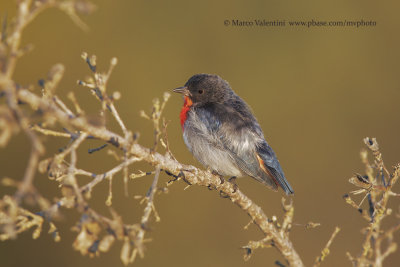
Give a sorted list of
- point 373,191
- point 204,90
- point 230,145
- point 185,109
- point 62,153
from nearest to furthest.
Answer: point 62,153 < point 373,191 < point 230,145 < point 185,109 < point 204,90

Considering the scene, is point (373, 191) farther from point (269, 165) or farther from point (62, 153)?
point (269, 165)

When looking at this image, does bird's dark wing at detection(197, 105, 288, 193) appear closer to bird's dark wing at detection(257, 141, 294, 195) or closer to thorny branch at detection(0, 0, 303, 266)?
bird's dark wing at detection(257, 141, 294, 195)

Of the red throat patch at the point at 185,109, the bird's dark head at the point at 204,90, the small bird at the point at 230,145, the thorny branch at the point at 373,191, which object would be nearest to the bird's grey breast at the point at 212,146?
the small bird at the point at 230,145

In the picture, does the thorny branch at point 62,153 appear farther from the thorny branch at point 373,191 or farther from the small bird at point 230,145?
the small bird at point 230,145

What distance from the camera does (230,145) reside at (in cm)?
444

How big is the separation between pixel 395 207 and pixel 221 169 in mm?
2911

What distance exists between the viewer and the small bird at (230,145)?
175 inches

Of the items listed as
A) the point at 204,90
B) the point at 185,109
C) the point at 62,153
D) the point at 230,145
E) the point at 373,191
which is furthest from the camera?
the point at 204,90

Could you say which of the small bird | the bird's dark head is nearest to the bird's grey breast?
the small bird

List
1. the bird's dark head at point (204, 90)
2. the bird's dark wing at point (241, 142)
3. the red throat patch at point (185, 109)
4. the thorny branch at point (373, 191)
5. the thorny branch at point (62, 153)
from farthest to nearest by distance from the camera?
the bird's dark head at point (204, 90) → the red throat patch at point (185, 109) → the bird's dark wing at point (241, 142) → the thorny branch at point (373, 191) → the thorny branch at point (62, 153)

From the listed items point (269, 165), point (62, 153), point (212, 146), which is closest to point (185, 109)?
point (212, 146)

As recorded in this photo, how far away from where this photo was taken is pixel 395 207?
5977 millimetres

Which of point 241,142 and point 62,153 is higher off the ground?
point 62,153

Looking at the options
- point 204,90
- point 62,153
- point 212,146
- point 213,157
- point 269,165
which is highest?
point 204,90
